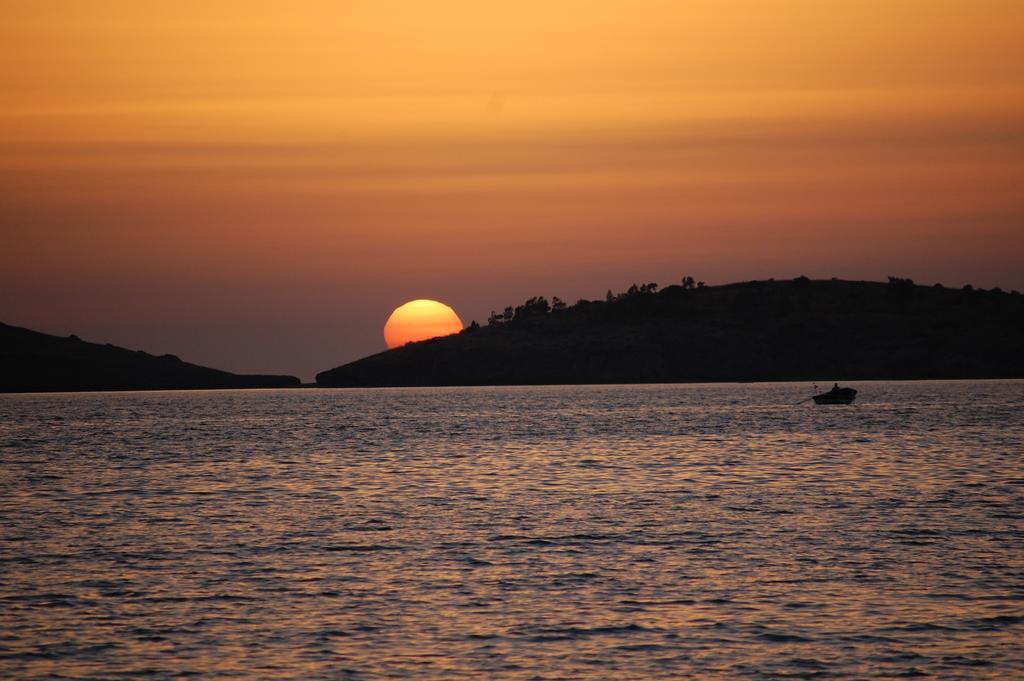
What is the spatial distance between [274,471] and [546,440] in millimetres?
→ 40172

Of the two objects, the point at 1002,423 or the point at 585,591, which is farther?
the point at 1002,423

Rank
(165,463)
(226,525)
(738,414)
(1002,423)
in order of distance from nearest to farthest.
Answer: (226,525) → (165,463) → (1002,423) → (738,414)

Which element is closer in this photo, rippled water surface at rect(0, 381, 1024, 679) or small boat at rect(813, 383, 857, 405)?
rippled water surface at rect(0, 381, 1024, 679)

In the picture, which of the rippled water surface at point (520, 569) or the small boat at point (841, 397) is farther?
the small boat at point (841, 397)

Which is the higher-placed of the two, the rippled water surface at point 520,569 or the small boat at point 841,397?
the small boat at point 841,397

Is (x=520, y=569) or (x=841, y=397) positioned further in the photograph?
(x=841, y=397)

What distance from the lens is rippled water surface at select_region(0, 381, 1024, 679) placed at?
26.7 m

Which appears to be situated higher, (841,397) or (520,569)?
(841,397)

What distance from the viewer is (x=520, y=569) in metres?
37.8

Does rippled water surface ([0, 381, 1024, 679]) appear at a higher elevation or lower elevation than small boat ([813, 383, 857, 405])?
lower

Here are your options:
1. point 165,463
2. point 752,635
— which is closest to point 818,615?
point 752,635

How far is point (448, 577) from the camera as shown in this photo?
120 feet

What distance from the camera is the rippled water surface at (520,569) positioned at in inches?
1049

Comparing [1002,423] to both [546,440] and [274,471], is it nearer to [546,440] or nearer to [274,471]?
[546,440]
